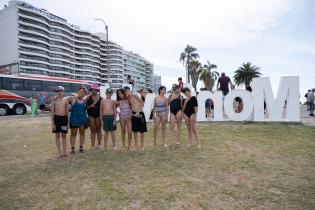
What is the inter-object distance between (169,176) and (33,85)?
23617 mm

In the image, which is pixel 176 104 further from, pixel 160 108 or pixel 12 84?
pixel 12 84

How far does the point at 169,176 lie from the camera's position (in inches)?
230

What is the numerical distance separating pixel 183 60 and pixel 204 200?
59.4 meters

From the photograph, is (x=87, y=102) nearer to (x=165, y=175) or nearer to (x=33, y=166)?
(x=33, y=166)

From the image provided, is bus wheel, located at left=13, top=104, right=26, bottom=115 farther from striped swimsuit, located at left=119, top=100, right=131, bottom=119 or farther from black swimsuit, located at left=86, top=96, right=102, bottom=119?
striped swimsuit, located at left=119, top=100, right=131, bottom=119

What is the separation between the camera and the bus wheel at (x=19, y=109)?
79.3ft

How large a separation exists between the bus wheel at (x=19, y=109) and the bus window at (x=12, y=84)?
161cm

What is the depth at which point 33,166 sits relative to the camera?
22.6 ft

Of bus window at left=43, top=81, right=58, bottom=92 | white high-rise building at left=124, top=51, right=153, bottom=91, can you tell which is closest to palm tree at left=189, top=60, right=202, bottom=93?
bus window at left=43, top=81, right=58, bottom=92

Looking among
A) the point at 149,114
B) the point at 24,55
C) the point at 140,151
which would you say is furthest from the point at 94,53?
the point at 140,151

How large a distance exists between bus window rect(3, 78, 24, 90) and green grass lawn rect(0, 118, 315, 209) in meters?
16.5

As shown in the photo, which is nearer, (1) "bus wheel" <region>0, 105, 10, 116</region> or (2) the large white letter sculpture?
(2) the large white letter sculpture

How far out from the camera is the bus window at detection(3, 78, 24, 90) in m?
23.5

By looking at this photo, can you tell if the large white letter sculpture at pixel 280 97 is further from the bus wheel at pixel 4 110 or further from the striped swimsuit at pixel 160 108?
the bus wheel at pixel 4 110
